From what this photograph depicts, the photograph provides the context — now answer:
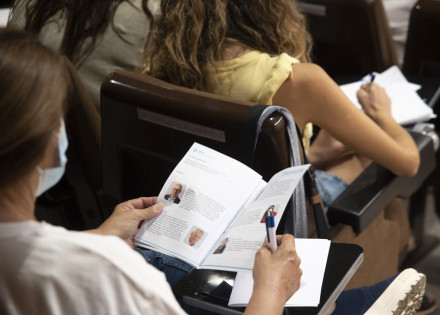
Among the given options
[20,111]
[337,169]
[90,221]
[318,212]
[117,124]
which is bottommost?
[90,221]

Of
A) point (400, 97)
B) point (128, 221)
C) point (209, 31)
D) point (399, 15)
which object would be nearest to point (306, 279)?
point (128, 221)

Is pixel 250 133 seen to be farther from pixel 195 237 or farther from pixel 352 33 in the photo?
pixel 352 33

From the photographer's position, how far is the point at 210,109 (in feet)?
4.20

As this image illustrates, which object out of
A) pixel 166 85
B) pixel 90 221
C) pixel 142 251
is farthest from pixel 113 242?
pixel 90 221

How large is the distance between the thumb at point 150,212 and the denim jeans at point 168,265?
0.30ft

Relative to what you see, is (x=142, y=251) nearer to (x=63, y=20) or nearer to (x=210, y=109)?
(x=210, y=109)

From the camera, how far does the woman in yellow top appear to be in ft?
4.77

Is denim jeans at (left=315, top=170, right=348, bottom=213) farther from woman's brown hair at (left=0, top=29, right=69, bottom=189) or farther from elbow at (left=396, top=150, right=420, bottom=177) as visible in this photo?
woman's brown hair at (left=0, top=29, right=69, bottom=189)

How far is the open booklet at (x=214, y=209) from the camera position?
1096 millimetres

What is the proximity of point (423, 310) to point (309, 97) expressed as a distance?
3.24ft

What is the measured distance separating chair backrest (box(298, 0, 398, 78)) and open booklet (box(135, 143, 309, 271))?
1.00 metres

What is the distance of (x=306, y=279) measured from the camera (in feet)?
3.61

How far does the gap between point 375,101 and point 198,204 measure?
2.49 ft

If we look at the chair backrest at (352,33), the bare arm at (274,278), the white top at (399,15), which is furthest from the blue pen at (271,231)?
the white top at (399,15)
